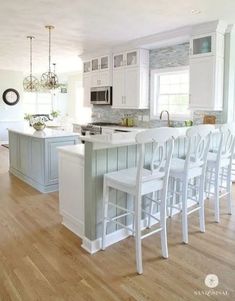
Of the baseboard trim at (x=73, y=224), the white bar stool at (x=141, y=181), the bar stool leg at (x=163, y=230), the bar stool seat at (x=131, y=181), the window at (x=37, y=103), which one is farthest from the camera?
the window at (x=37, y=103)

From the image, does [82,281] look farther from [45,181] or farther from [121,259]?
[45,181]

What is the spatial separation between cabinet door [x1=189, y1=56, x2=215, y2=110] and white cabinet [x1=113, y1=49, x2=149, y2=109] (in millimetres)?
1303

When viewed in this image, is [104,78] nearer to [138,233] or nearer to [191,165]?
[191,165]

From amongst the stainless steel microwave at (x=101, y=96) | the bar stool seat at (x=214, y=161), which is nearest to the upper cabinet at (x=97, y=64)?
the stainless steel microwave at (x=101, y=96)

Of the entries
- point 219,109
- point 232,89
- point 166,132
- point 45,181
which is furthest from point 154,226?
point 232,89

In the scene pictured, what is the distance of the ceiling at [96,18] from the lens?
3459 mm

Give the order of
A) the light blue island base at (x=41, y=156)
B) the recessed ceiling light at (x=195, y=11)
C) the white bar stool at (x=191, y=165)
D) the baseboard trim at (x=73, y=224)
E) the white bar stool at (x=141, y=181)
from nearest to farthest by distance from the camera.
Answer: the white bar stool at (x=141, y=181) < the white bar stool at (x=191, y=165) < the baseboard trim at (x=73, y=224) < the recessed ceiling light at (x=195, y=11) < the light blue island base at (x=41, y=156)

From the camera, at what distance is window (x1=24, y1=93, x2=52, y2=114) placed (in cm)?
1101

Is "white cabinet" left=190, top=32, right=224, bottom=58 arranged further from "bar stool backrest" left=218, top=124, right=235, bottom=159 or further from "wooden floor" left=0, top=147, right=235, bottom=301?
"wooden floor" left=0, top=147, right=235, bottom=301

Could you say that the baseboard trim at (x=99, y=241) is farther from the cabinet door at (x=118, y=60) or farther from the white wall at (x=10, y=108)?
the white wall at (x=10, y=108)

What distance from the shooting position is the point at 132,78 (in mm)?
5633

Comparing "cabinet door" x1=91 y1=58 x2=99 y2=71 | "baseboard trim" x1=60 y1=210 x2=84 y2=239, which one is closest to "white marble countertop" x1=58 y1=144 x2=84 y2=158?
"baseboard trim" x1=60 y1=210 x2=84 y2=239

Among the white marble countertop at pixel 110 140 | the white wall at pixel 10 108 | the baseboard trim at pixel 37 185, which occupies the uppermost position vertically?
the white wall at pixel 10 108

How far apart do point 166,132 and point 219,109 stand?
250 cm
